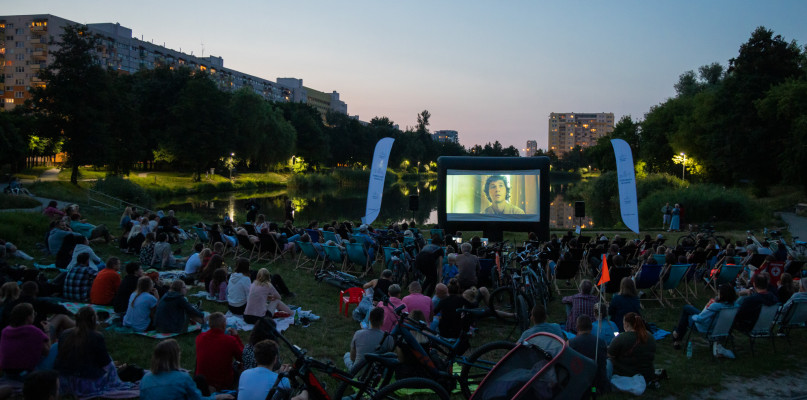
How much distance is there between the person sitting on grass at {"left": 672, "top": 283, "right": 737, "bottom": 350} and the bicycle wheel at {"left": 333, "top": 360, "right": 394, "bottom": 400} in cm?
390

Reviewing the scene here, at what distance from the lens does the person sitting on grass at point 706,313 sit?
18.2ft

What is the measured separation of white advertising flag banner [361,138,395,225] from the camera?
13252 mm

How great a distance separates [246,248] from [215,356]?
6929 millimetres

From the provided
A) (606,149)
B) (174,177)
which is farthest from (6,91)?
(606,149)

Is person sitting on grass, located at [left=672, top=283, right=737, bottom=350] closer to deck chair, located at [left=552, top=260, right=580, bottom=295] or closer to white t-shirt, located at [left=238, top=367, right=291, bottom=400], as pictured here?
deck chair, located at [left=552, top=260, right=580, bottom=295]

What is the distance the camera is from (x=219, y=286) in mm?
7359

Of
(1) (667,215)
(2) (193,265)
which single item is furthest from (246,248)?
(1) (667,215)

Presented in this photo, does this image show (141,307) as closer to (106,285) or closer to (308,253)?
(106,285)

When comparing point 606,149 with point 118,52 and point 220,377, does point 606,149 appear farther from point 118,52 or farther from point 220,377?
point 118,52

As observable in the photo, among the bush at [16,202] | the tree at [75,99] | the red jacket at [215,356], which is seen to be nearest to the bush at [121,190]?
the tree at [75,99]

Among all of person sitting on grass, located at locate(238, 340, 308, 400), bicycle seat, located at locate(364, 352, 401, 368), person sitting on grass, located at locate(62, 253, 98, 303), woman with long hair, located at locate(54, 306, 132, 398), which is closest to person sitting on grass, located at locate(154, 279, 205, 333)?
woman with long hair, located at locate(54, 306, 132, 398)

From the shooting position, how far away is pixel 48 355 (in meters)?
4.17

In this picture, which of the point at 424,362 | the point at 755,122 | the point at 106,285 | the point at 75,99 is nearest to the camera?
the point at 424,362

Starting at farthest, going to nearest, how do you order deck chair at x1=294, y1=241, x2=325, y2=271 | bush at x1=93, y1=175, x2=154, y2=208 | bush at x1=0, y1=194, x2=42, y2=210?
bush at x1=93, y1=175, x2=154, y2=208
bush at x1=0, y1=194, x2=42, y2=210
deck chair at x1=294, y1=241, x2=325, y2=271
